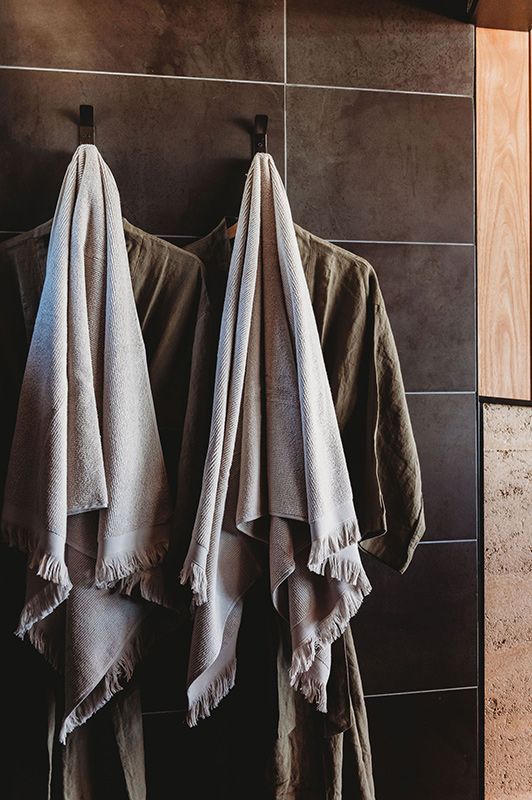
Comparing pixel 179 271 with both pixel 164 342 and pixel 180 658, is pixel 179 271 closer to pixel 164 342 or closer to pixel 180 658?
pixel 164 342

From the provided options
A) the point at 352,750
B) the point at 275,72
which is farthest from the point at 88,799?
the point at 275,72

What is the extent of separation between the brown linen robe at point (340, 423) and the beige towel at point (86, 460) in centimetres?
7

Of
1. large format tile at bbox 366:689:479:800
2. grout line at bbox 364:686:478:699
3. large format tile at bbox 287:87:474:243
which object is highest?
large format tile at bbox 287:87:474:243

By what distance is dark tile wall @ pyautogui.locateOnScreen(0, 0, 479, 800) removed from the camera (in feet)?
4.00

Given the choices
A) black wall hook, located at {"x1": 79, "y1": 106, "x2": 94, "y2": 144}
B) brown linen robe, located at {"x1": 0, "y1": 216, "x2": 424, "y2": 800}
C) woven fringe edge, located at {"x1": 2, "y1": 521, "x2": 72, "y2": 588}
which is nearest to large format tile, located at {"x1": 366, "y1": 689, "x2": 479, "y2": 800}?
brown linen robe, located at {"x1": 0, "y1": 216, "x2": 424, "y2": 800}

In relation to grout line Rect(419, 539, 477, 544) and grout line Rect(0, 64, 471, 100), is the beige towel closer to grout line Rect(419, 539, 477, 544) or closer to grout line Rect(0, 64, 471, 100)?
grout line Rect(0, 64, 471, 100)

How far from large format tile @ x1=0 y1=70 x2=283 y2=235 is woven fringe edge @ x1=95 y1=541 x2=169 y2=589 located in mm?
581

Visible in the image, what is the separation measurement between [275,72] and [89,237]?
0.52 metres

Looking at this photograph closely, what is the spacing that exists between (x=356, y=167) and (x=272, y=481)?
0.65 m

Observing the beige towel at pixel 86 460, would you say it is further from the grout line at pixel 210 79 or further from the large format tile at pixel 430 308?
the large format tile at pixel 430 308

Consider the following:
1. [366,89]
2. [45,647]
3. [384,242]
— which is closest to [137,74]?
[366,89]

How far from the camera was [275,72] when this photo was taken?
1272 mm

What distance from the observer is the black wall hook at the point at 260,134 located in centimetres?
115

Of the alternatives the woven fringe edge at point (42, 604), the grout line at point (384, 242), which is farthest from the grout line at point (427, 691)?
the grout line at point (384, 242)
